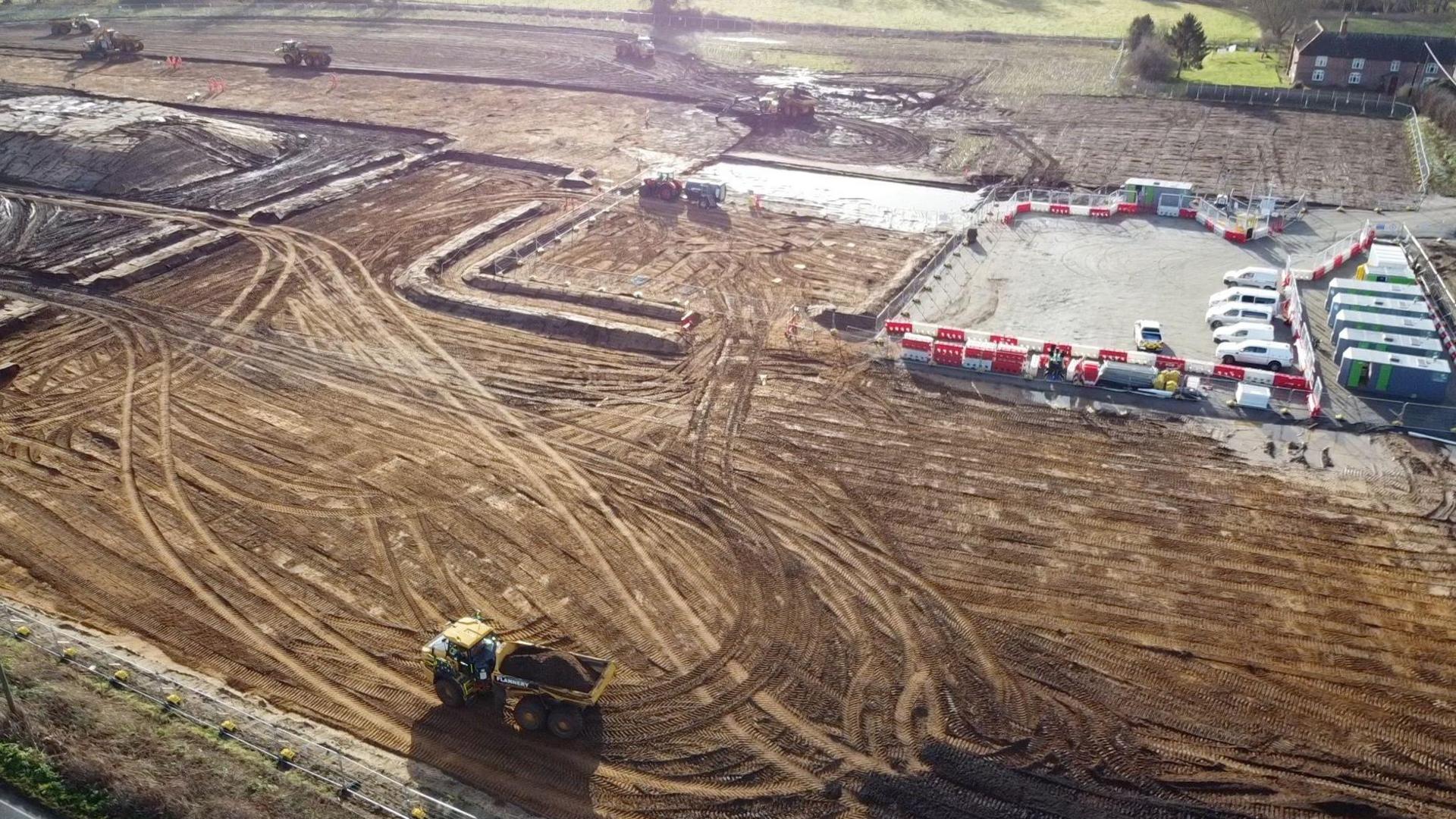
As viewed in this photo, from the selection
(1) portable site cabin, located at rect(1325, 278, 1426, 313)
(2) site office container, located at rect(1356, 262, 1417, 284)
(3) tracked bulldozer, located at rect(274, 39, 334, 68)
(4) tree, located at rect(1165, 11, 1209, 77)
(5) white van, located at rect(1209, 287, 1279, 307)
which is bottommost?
(5) white van, located at rect(1209, 287, 1279, 307)

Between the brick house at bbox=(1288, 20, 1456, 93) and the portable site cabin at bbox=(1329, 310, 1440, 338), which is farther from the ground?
the brick house at bbox=(1288, 20, 1456, 93)

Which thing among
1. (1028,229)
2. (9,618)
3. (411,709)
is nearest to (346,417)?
(9,618)

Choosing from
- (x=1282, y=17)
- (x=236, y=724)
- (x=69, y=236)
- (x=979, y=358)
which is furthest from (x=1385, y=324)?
(x=69, y=236)

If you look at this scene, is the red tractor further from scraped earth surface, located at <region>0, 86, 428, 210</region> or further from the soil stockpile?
the soil stockpile

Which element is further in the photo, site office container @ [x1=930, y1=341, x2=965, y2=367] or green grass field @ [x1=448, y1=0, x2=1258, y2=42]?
green grass field @ [x1=448, y1=0, x2=1258, y2=42]

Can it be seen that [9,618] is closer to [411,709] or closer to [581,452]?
[411,709]

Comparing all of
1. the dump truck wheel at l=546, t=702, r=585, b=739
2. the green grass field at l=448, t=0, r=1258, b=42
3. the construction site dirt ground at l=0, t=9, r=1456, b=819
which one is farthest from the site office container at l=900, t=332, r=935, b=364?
the green grass field at l=448, t=0, r=1258, b=42
